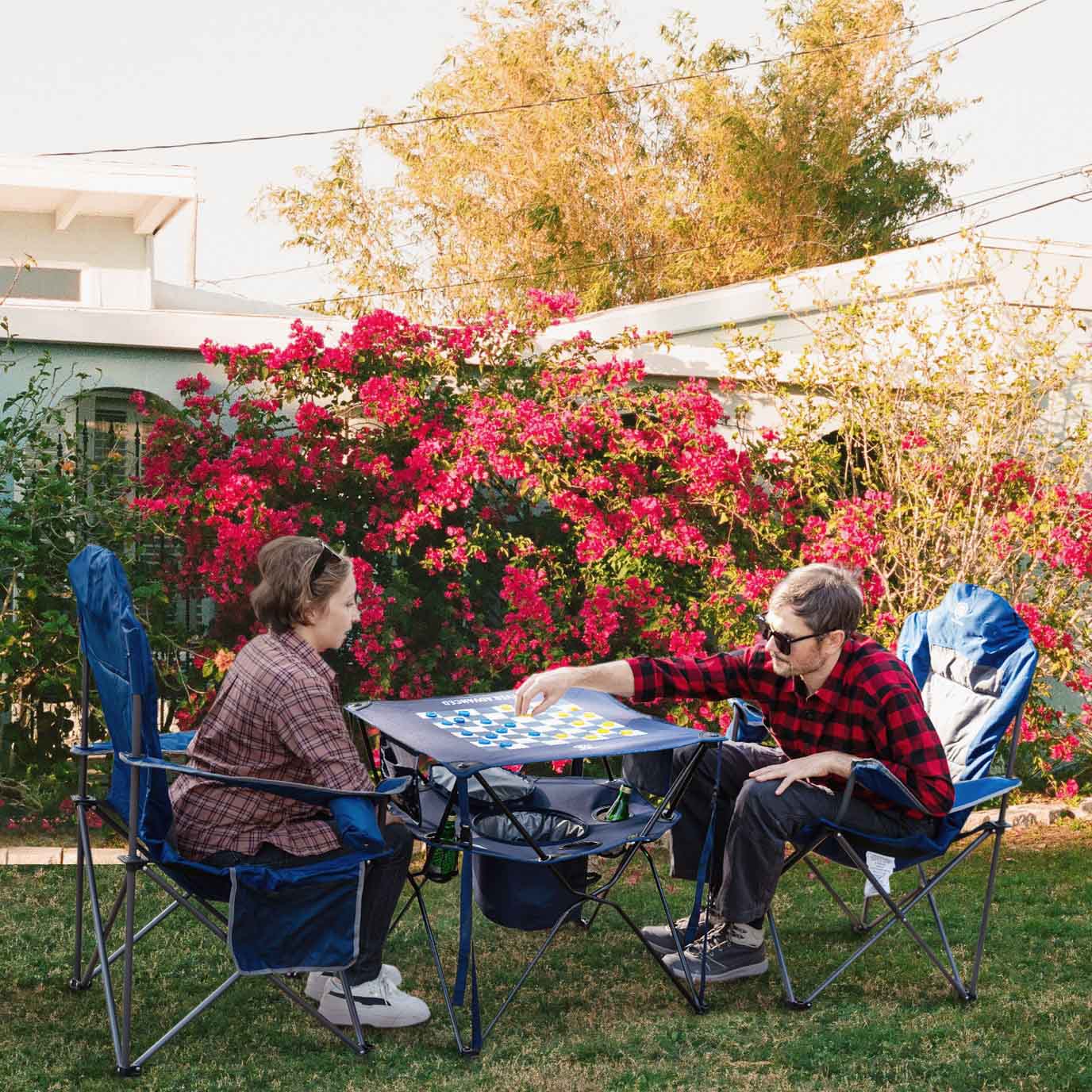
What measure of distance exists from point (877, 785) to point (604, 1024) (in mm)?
870

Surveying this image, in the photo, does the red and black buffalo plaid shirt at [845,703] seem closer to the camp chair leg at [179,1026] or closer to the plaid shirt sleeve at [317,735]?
the plaid shirt sleeve at [317,735]

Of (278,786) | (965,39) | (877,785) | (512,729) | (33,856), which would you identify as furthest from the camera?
(965,39)

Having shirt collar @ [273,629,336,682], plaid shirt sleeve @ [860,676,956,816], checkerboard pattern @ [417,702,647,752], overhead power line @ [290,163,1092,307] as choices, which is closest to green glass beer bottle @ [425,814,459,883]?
checkerboard pattern @ [417,702,647,752]

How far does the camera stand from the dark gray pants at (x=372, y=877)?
9.78 feet

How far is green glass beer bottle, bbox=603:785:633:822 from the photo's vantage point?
343cm

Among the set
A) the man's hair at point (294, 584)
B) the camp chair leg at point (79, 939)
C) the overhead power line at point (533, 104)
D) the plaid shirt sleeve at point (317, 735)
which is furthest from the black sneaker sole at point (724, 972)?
the overhead power line at point (533, 104)

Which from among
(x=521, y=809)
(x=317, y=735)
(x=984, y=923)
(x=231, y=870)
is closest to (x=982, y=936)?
(x=984, y=923)

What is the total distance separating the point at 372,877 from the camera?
9.91 feet

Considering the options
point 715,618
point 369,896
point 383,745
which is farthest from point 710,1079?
point 715,618

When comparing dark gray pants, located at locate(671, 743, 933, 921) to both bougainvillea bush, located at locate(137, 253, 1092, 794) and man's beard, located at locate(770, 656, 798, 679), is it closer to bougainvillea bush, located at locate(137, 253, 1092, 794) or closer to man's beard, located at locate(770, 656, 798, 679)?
man's beard, located at locate(770, 656, 798, 679)

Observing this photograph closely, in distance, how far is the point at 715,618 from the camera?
20.0 feet

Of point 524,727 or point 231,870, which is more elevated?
point 524,727

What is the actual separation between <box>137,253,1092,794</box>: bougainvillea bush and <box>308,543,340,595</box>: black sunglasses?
8.85 ft

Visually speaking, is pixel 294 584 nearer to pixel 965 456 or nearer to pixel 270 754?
pixel 270 754
